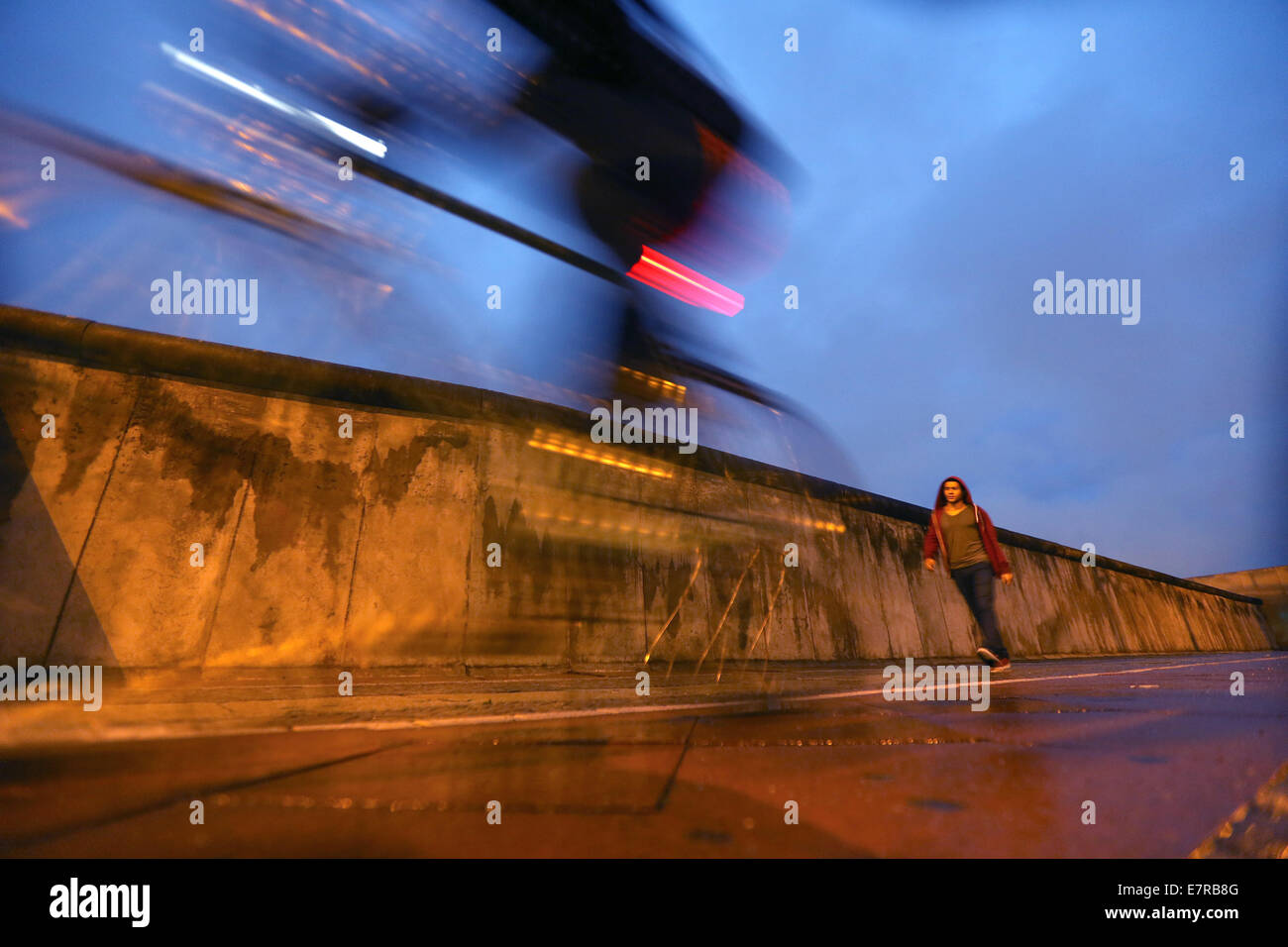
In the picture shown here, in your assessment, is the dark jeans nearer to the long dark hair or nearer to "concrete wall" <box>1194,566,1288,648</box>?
the long dark hair

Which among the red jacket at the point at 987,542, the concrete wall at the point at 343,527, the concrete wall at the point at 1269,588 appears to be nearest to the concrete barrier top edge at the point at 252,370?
the concrete wall at the point at 343,527

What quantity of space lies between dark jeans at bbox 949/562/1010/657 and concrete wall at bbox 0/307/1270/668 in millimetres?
1932

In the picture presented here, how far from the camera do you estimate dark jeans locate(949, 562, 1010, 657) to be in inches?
202

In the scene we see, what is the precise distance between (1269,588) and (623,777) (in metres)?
35.0

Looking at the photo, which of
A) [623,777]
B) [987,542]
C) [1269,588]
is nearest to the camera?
[623,777]

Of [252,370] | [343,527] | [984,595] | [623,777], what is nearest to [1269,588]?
[984,595]

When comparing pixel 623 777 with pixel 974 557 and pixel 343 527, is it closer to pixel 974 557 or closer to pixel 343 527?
pixel 343 527

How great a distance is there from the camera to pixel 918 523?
8.85 meters

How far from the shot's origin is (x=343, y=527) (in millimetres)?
4551
